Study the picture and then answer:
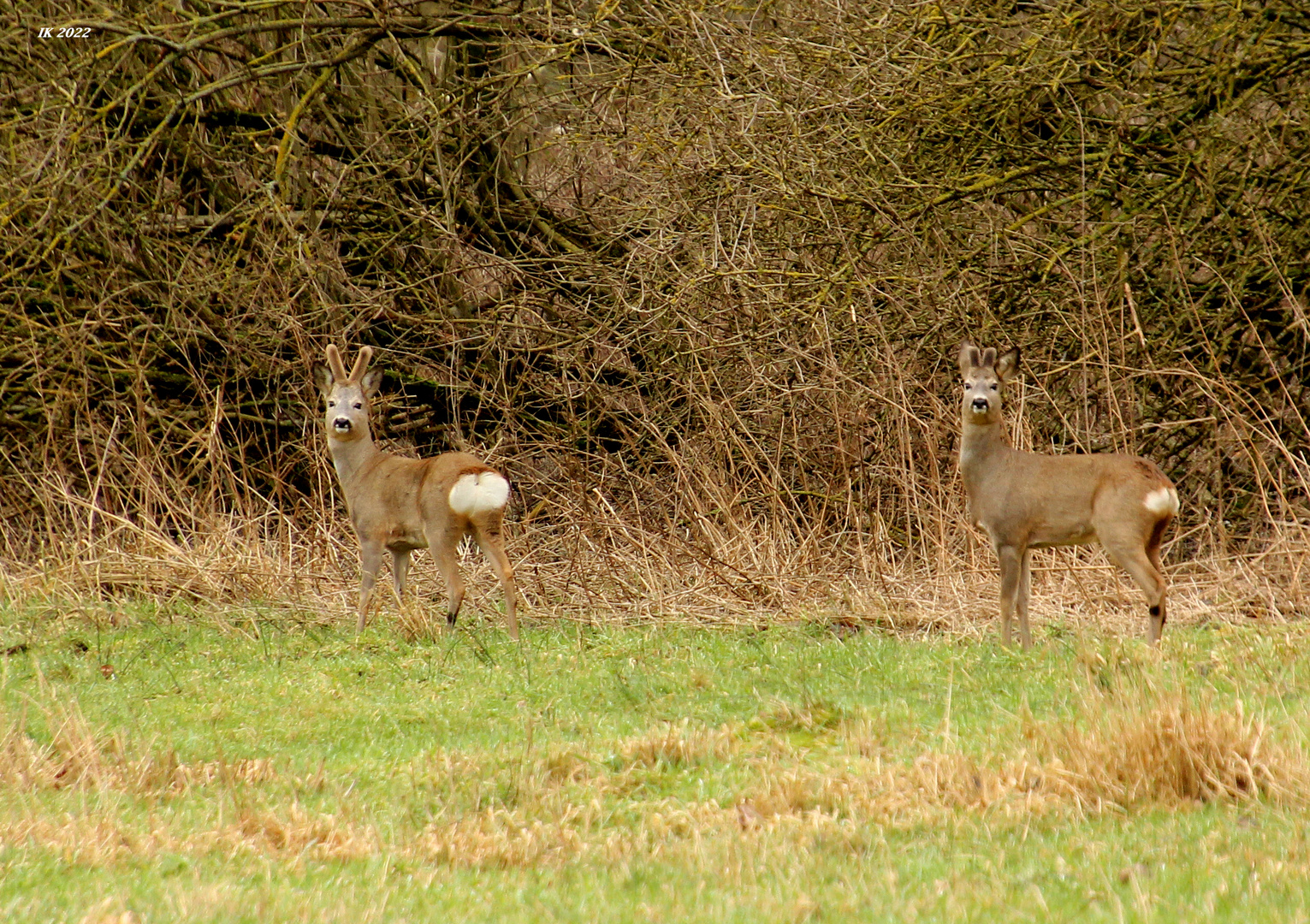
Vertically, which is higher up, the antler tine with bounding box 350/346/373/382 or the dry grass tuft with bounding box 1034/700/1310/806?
the antler tine with bounding box 350/346/373/382

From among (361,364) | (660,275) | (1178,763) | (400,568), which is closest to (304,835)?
(1178,763)

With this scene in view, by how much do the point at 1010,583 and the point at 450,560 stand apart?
306 centimetres

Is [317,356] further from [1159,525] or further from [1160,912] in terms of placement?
[1160,912]

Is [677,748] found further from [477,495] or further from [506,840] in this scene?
[477,495]

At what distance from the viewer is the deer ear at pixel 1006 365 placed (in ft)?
25.8

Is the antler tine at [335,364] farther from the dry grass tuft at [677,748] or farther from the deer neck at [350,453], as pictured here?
the dry grass tuft at [677,748]

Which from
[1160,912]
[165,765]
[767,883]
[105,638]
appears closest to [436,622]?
[105,638]

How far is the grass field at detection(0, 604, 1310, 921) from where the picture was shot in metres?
3.85

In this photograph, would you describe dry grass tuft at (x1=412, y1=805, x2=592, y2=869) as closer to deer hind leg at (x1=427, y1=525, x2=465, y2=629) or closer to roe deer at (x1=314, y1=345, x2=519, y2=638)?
roe deer at (x1=314, y1=345, x2=519, y2=638)

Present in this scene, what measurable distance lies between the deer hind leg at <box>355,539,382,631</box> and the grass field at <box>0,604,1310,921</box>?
1.08m

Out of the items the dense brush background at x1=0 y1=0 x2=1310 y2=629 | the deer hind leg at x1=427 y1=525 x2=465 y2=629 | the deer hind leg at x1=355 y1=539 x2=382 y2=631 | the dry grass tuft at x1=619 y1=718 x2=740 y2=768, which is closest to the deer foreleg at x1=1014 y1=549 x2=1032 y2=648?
the dense brush background at x1=0 y1=0 x2=1310 y2=629

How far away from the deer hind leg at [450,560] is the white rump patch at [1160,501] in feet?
12.0

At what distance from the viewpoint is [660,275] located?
37.1 ft

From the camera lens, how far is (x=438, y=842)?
14.6ft
